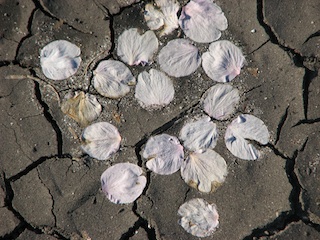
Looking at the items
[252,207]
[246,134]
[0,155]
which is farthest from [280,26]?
[0,155]

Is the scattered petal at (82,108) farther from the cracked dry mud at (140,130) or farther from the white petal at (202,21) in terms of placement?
the white petal at (202,21)

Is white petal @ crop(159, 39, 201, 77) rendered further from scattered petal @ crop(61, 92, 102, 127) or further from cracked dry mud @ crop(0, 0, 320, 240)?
scattered petal @ crop(61, 92, 102, 127)

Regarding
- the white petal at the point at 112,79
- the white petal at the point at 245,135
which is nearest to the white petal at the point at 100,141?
the white petal at the point at 112,79

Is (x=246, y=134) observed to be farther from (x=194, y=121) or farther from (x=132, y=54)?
(x=132, y=54)

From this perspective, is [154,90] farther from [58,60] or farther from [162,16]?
[58,60]

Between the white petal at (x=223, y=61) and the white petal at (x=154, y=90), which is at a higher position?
the white petal at (x=223, y=61)

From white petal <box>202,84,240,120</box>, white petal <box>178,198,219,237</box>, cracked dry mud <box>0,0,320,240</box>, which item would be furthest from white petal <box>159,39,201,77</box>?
white petal <box>178,198,219,237</box>
